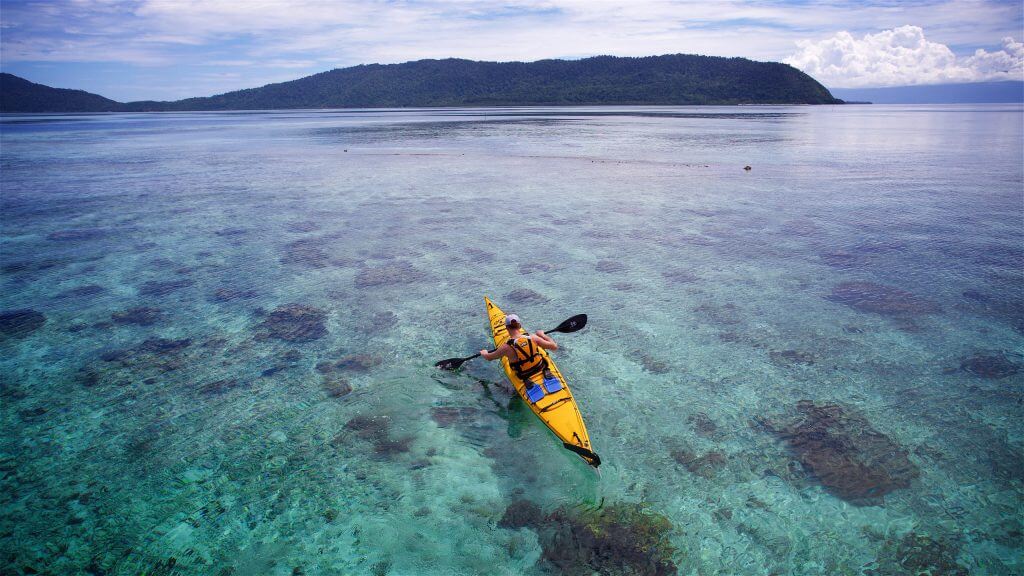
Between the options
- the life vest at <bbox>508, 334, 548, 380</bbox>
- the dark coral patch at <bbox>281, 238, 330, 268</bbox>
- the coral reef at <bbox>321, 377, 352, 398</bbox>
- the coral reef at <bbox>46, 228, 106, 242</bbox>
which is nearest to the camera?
the life vest at <bbox>508, 334, 548, 380</bbox>

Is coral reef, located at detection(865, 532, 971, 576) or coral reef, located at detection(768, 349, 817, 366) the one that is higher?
coral reef, located at detection(768, 349, 817, 366)

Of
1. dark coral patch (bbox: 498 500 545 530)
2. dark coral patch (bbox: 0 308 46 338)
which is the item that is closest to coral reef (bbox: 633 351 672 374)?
dark coral patch (bbox: 498 500 545 530)

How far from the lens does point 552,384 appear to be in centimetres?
928

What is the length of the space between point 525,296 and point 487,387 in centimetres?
448

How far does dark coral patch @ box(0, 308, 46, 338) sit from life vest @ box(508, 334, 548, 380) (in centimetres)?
1182

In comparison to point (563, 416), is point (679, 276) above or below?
above

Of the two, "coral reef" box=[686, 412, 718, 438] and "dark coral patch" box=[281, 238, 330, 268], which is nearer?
"coral reef" box=[686, 412, 718, 438]

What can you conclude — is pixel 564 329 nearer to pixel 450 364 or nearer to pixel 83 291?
pixel 450 364

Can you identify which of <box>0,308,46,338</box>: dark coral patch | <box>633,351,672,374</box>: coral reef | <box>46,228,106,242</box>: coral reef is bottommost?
<box>633,351,672,374</box>: coral reef

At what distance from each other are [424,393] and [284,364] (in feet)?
10.9

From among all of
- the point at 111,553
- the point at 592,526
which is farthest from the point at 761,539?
the point at 111,553

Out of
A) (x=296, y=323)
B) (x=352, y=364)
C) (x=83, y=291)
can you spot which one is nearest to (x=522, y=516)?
(x=352, y=364)

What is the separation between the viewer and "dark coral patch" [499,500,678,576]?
21.6 ft

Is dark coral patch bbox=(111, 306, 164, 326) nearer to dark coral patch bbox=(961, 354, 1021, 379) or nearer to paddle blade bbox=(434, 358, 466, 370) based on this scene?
paddle blade bbox=(434, 358, 466, 370)
